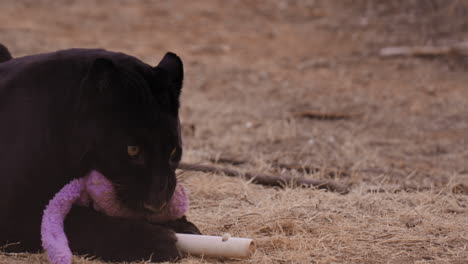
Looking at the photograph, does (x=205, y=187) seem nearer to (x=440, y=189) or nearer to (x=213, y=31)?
(x=440, y=189)

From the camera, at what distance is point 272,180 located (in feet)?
16.7

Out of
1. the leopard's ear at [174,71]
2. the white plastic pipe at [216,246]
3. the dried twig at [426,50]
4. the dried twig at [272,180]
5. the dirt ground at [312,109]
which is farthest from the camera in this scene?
the dried twig at [426,50]

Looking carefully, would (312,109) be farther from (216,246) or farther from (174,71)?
(216,246)

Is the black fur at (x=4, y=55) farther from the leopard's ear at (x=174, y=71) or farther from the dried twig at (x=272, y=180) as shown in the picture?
the dried twig at (x=272, y=180)

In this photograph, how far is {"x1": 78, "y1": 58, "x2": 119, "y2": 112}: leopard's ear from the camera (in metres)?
3.04

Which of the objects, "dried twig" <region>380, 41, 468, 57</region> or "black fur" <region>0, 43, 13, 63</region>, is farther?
"dried twig" <region>380, 41, 468, 57</region>

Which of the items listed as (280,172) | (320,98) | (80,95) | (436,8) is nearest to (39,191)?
(80,95)

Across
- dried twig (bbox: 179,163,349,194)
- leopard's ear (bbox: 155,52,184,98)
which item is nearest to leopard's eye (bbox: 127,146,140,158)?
leopard's ear (bbox: 155,52,184,98)

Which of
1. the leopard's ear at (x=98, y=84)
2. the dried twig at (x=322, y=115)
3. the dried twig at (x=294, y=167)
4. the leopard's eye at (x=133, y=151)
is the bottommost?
the dried twig at (x=322, y=115)

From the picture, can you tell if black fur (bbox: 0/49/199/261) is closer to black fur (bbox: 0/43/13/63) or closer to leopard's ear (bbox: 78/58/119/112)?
leopard's ear (bbox: 78/58/119/112)

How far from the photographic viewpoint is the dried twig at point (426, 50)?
32.7 feet

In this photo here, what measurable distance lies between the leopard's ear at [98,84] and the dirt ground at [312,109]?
677 mm

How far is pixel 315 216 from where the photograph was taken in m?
4.02

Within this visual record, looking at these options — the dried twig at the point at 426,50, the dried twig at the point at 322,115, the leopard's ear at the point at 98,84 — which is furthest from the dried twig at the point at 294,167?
the dried twig at the point at 426,50
